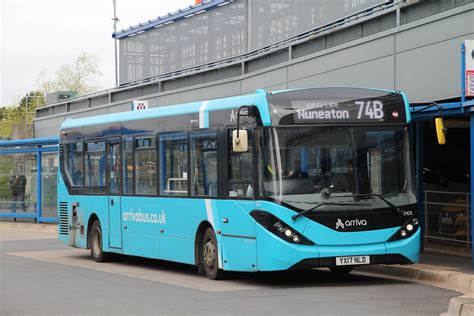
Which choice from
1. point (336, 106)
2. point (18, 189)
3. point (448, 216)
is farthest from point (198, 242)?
point (18, 189)

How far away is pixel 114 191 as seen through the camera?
18047 mm

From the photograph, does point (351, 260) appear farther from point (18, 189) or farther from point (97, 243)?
point (18, 189)

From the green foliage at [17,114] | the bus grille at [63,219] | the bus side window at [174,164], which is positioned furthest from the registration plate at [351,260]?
the green foliage at [17,114]

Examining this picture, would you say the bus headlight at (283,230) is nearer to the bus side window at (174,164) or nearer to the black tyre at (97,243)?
the bus side window at (174,164)

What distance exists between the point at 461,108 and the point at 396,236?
2.22 m

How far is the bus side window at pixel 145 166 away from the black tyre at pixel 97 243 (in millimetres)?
2264

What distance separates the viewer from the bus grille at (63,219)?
20.3 m

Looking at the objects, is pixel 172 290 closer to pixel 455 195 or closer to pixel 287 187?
pixel 287 187

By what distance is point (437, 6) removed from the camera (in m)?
16.7

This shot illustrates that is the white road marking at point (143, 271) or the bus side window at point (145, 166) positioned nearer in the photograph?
the white road marking at point (143, 271)

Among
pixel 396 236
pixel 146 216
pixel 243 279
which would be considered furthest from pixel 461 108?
pixel 146 216

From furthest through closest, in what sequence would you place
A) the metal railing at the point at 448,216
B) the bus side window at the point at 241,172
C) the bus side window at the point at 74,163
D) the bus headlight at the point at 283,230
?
1. the bus side window at the point at 74,163
2. the metal railing at the point at 448,216
3. the bus side window at the point at 241,172
4. the bus headlight at the point at 283,230

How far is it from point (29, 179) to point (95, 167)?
1461 centimetres

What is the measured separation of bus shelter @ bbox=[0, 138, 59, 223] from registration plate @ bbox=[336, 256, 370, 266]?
62.8 feet
